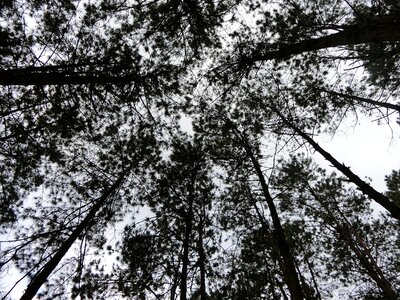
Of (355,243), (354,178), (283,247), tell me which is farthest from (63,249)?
(355,243)

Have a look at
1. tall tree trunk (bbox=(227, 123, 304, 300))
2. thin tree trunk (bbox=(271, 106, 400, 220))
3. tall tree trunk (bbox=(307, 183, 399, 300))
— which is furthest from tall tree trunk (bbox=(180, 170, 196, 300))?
tall tree trunk (bbox=(307, 183, 399, 300))

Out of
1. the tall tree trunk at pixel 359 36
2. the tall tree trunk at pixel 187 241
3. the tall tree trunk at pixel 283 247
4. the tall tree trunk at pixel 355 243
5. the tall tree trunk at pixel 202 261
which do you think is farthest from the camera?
the tall tree trunk at pixel 355 243

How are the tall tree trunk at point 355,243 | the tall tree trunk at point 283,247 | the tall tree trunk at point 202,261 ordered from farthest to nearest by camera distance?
the tall tree trunk at point 355,243, the tall tree trunk at point 202,261, the tall tree trunk at point 283,247

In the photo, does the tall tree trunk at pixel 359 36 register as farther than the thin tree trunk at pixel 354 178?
No

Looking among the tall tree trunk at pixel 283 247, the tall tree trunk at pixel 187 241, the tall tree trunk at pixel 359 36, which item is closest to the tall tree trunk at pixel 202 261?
the tall tree trunk at pixel 187 241

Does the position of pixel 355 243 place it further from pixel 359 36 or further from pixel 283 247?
pixel 359 36

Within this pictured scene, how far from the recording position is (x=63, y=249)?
6363 millimetres

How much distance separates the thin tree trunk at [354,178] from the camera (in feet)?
18.7

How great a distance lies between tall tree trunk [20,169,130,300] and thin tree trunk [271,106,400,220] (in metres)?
5.15

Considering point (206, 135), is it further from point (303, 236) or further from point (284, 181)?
point (303, 236)

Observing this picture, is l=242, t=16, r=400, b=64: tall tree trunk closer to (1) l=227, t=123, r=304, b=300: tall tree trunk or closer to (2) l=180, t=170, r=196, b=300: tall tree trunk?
(1) l=227, t=123, r=304, b=300: tall tree trunk

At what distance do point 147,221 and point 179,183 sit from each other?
66.9 inches

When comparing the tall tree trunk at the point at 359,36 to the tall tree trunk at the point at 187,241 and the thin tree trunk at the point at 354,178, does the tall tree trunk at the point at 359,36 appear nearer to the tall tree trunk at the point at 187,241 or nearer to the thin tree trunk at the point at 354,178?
the thin tree trunk at the point at 354,178

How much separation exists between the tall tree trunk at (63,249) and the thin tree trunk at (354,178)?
515 cm
